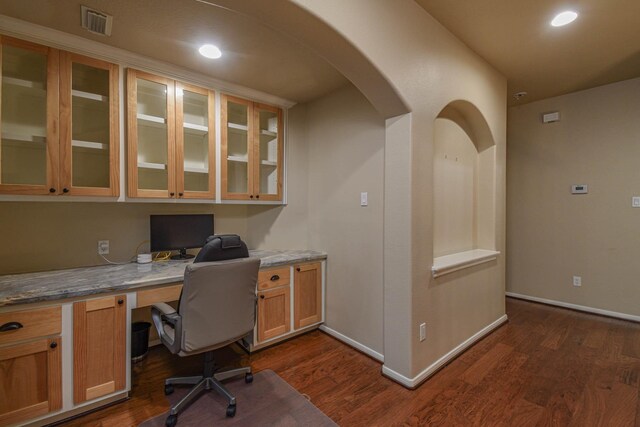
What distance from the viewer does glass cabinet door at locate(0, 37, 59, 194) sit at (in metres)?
1.81

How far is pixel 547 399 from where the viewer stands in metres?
1.95

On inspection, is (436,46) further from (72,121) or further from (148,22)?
(72,121)

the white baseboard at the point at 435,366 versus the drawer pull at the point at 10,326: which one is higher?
the drawer pull at the point at 10,326

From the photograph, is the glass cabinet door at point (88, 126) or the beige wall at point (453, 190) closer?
the glass cabinet door at point (88, 126)

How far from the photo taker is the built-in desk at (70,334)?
156 cm

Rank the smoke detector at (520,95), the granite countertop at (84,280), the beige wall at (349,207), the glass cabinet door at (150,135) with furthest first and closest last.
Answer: the smoke detector at (520,95) → the beige wall at (349,207) → the glass cabinet door at (150,135) → the granite countertop at (84,280)

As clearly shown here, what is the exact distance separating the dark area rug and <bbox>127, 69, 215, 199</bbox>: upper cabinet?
5.14 feet

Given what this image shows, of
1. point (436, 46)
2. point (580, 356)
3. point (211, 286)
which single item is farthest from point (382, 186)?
point (580, 356)

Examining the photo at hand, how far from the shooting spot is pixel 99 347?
1795 millimetres

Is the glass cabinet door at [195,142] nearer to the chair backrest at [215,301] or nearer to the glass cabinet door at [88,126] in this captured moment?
the glass cabinet door at [88,126]

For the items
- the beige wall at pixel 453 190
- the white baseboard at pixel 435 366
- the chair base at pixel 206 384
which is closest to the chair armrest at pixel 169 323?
the chair base at pixel 206 384

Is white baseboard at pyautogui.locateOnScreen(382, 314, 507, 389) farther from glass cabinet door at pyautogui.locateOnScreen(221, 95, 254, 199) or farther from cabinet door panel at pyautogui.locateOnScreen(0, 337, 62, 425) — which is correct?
cabinet door panel at pyautogui.locateOnScreen(0, 337, 62, 425)

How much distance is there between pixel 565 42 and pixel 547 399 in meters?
2.82

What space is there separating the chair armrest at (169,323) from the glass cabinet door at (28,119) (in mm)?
1083
